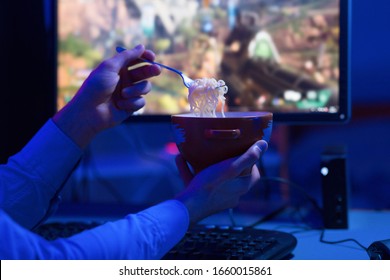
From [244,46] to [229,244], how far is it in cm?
42

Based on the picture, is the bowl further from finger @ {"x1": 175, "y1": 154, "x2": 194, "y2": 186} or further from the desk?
the desk

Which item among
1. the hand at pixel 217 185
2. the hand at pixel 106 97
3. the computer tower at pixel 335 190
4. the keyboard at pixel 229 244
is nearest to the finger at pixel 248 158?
the hand at pixel 217 185

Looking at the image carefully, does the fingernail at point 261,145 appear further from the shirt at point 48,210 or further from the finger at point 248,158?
the shirt at point 48,210

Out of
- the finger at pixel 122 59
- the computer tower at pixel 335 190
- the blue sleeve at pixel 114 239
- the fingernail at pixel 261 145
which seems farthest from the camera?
the computer tower at pixel 335 190

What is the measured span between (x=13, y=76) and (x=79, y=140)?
1.44ft

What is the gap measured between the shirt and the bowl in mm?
66

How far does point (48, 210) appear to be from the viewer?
0.82 meters

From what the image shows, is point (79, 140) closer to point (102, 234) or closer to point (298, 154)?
point (102, 234)

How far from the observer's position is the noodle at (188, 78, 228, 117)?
717 millimetres

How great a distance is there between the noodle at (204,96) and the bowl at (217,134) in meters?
0.05

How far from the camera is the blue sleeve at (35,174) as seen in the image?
0.79 m

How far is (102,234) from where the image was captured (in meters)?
0.59

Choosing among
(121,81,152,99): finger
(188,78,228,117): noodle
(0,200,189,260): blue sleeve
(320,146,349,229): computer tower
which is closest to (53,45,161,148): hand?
(121,81,152,99): finger
